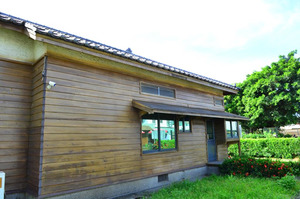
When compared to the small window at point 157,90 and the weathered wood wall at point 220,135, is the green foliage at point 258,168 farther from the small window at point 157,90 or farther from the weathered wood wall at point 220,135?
the small window at point 157,90

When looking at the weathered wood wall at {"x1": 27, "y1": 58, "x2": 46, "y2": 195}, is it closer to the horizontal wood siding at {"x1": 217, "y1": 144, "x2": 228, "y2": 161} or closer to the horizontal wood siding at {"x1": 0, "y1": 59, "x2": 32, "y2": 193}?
the horizontal wood siding at {"x1": 0, "y1": 59, "x2": 32, "y2": 193}

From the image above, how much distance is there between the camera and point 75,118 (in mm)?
5441

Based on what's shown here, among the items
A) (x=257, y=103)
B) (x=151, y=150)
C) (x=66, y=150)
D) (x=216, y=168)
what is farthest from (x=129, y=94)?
(x=257, y=103)

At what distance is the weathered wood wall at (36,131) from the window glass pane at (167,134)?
4172 millimetres

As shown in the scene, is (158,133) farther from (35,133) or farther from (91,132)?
(35,133)

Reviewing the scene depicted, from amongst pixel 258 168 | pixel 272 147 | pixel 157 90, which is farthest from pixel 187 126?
pixel 272 147

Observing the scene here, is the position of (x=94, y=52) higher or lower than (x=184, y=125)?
higher

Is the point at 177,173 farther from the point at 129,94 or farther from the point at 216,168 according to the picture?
the point at 129,94

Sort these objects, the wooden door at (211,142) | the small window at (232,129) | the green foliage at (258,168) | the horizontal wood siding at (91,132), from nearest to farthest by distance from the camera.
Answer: the horizontal wood siding at (91,132) → the green foliage at (258,168) → the wooden door at (211,142) → the small window at (232,129)

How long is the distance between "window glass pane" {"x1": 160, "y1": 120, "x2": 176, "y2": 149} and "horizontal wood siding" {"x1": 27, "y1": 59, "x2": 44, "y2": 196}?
A: 4173 millimetres

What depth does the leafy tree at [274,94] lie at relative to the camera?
19391 millimetres

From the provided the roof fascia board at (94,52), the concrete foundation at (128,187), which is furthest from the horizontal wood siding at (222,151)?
the roof fascia board at (94,52)

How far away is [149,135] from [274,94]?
18.2m

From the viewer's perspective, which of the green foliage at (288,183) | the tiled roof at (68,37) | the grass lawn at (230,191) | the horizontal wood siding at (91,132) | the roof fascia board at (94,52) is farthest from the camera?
the green foliage at (288,183)
